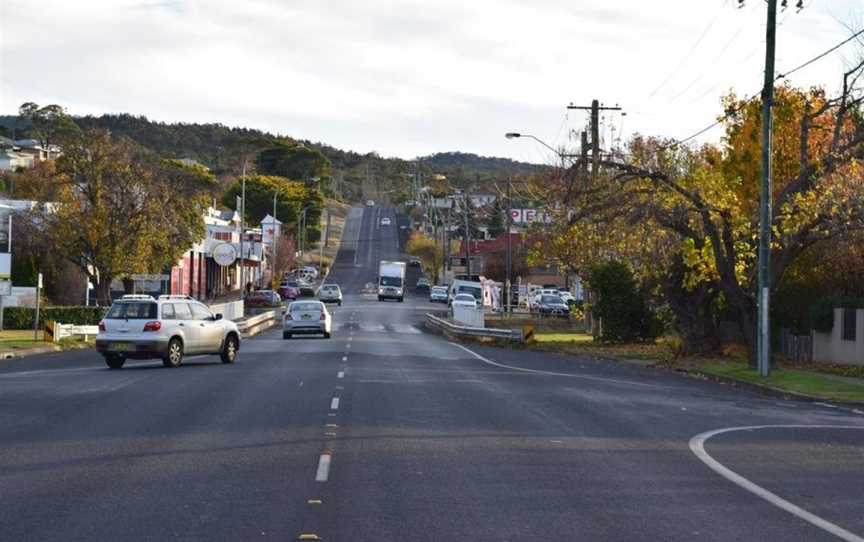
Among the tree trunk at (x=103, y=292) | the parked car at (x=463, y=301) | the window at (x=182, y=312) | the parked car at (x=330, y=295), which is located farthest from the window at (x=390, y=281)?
the window at (x=182, y=312)

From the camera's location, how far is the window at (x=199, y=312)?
105ft

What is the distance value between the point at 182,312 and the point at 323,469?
19.1 m

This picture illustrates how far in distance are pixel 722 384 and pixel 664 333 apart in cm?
1907

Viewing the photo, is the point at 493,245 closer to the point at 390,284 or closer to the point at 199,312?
the point at 390,284

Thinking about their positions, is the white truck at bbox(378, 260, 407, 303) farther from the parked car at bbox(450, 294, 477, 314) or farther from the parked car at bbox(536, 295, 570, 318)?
the parked car at bbox(536, 295, 570, 318)

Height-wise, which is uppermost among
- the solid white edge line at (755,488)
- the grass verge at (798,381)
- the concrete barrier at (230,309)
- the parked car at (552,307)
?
the parked car at (552,307)

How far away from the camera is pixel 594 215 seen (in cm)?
3762

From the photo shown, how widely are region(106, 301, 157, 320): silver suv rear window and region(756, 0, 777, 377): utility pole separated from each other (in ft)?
47.7

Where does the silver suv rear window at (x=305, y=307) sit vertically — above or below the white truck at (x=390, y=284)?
below

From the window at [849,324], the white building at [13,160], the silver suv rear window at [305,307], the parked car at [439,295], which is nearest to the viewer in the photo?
the window at [849,324]

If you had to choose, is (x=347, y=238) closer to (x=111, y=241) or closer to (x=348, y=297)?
(x=348, y=297)

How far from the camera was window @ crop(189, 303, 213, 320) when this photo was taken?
1260 inches

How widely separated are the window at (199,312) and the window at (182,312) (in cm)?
20

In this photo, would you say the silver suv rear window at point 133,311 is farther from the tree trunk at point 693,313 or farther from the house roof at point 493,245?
the house roof at point 493,245
